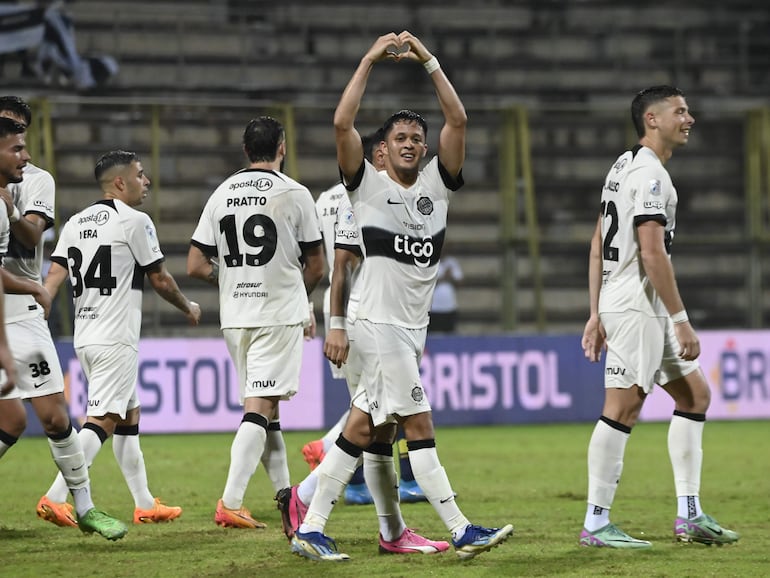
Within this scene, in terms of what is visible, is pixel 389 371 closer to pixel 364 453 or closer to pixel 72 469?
pixel 364 453

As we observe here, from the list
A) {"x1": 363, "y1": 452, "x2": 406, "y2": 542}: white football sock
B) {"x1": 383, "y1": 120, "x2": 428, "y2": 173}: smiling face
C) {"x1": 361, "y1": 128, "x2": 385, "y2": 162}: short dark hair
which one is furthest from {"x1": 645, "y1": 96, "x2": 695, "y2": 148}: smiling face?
{"x1": 363, "y1": 452, "x2": 406, "y2": 542}: white football sock

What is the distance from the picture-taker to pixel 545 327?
17375 millimetres

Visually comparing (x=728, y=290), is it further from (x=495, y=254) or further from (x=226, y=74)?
(x=226, y=74)

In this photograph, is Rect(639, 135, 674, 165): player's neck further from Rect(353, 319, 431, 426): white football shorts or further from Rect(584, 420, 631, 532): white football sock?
Rect(353, 319, 431, 426): white football shorts

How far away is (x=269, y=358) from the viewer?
756 centimetres

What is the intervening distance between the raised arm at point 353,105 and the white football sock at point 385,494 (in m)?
1.56

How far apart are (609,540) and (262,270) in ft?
8.37

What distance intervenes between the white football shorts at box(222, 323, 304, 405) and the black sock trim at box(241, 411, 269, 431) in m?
0.12

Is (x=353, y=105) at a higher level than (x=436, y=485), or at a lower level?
higher

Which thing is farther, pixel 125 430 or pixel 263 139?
pixel 125 430

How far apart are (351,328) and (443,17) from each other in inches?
588

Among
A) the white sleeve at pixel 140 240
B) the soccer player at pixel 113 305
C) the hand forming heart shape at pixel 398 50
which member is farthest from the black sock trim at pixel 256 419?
the hand forming heart shape at pixel 398 50

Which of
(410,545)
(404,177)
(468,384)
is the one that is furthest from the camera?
(468,384)

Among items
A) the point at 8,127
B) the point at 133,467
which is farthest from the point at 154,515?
the point at 8,127
